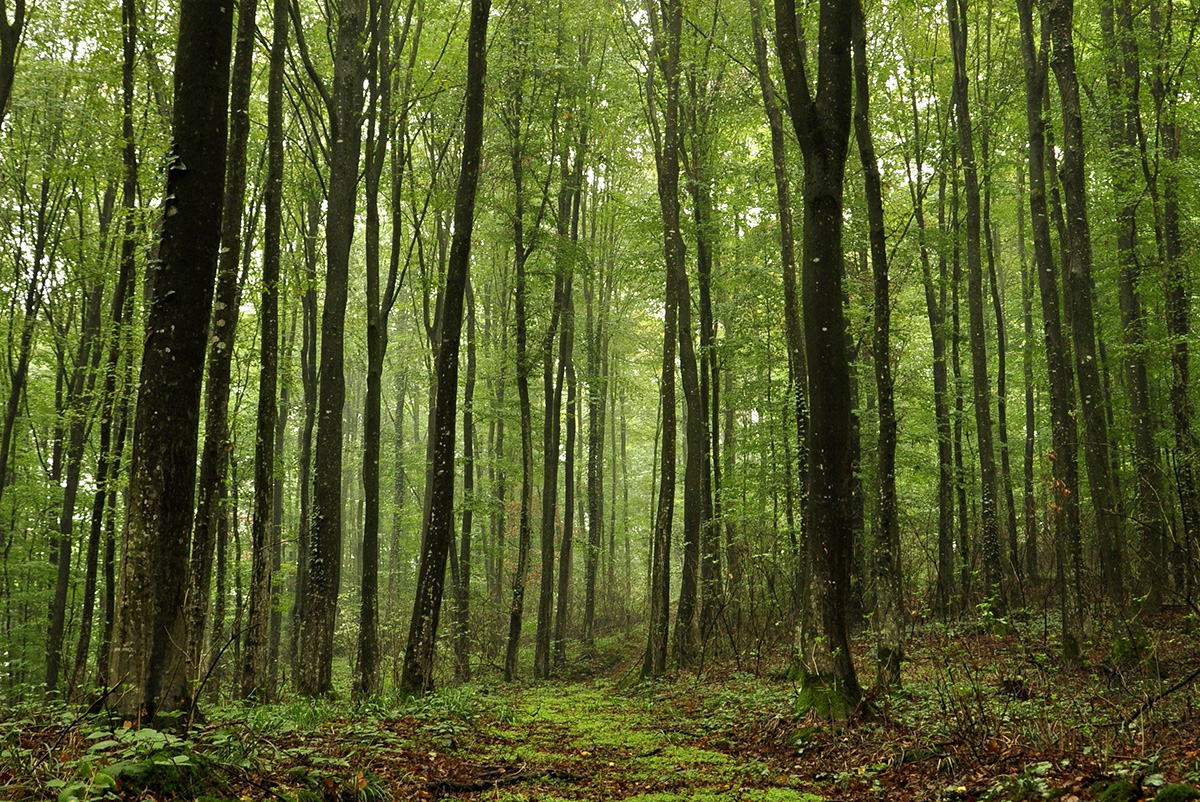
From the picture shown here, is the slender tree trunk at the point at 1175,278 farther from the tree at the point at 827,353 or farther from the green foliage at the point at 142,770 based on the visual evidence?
the green foliage at the point at 142,770

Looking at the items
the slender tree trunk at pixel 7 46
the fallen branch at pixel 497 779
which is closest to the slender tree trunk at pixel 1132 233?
the fallen branch at pixel 497 779

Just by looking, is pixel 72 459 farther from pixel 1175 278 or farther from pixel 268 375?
pixel 1175 278

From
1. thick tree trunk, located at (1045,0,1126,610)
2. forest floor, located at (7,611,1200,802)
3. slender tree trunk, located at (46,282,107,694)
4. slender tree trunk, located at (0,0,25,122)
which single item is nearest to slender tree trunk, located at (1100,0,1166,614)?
thick tree trunk, located at (1045,0,1126,610)

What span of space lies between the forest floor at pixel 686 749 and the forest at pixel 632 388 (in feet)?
0.16

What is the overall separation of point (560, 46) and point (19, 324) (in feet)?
45.6

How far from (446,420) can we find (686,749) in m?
5.26

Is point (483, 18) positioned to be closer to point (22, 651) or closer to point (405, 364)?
point (22, 651)

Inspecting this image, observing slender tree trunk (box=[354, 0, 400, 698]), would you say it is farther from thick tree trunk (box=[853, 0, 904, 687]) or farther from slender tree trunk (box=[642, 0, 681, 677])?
thick tree trunk (box=[853, 0, 904, 687])

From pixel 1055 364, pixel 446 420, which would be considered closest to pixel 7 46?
pixel 446 420

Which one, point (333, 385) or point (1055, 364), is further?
point (333, 385)

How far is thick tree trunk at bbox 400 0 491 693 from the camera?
9703 millimetres

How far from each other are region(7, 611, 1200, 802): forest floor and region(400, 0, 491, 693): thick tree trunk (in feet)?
2.27

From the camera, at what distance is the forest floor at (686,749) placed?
398 centimetres

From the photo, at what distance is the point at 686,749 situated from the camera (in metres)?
7.35
